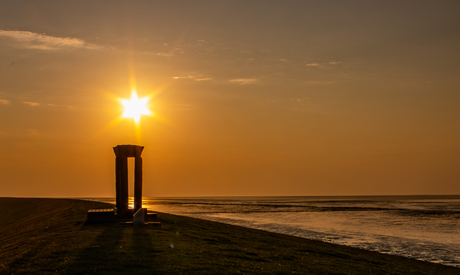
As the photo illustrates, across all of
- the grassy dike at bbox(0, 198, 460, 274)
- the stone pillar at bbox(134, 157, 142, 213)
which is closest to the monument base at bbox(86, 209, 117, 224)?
the grassy dike at bbox(0, 198, 460, 274)

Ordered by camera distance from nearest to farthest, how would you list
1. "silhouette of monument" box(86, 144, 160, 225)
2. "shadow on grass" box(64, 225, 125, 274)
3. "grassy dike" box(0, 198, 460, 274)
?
"shadow on grass" box(64, 225, 125, 274), "grassy dike" box(0, 198, 460, 274), "silhouette of monument" box(86, 144, 160, 225)

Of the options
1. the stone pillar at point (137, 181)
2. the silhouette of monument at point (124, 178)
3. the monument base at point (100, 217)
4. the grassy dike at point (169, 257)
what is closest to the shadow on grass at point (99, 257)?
the grassy dike at point (169, 257)

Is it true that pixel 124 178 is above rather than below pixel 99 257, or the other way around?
above

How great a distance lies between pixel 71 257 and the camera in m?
15.3

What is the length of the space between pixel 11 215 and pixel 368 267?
4929 cm

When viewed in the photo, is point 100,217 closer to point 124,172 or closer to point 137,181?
point 124,172

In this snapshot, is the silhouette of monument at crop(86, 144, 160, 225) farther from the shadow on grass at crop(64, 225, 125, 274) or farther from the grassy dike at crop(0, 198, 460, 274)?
the shadow on grass at crop(64, 225, 125, 274)

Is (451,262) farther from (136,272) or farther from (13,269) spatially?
(13,269)

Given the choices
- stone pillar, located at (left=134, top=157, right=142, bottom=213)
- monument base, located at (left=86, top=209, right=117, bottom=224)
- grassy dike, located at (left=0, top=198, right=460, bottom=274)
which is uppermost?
stone pillar, located at (left=134, top=157, right=142, bottom=213)

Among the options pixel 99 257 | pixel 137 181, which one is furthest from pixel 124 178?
A: pixel 99 257

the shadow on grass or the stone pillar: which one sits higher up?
the stone pillar

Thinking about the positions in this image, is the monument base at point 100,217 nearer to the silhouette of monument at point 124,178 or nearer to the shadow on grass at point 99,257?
the silhouette of monument at point 124,178

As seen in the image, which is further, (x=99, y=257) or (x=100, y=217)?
(x=100, y=217)

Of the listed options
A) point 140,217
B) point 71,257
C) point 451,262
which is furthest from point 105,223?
point 451,262
